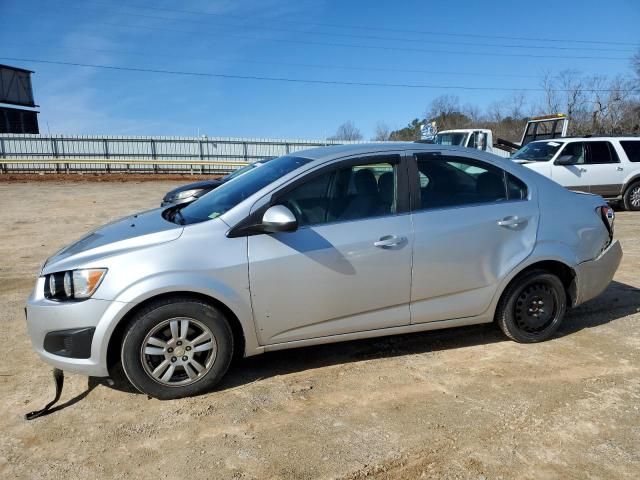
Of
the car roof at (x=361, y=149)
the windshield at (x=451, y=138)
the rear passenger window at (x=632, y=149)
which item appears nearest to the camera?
the car roof at (x=361, y=149)

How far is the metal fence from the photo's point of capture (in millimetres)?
26875

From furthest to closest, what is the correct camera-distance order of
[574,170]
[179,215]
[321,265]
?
[574,170]
[179,215]
[321,265]

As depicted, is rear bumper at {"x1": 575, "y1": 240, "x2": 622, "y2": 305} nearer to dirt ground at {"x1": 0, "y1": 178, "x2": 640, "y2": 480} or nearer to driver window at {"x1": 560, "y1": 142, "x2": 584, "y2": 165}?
dirt ground at {"x1": 0, "y1": 178, "x2": 640, "y2": 480}

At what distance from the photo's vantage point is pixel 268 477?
8.42 feet

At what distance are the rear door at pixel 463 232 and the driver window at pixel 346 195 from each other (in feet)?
0.75

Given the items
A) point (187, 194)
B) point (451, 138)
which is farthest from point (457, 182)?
point (451, 138)

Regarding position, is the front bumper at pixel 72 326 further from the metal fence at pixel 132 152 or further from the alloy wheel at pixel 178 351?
the metal fence at pixel 132 152

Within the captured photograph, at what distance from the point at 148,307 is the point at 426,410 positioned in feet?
6.34

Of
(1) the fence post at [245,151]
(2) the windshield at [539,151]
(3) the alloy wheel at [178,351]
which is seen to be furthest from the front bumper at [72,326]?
(1) the fence post at [245,151]

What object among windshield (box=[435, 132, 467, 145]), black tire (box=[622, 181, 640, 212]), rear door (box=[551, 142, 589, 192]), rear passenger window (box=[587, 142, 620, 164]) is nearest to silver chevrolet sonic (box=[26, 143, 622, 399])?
rear door (box=[551, 142, 589, 192])

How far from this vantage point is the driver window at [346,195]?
3514mm

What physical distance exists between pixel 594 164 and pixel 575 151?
60cm

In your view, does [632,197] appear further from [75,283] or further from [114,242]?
[75,283]

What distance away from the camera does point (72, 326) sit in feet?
10.2
